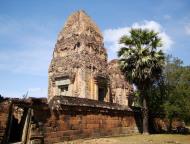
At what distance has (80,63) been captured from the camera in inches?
936

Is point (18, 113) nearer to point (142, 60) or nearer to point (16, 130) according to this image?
point (16, 130)

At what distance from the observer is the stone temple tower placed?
933 inches

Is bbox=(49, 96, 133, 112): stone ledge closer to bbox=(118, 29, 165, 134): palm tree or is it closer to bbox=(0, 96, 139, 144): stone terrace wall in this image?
bbox=(0, 96, 139, 144): stone terrace wall

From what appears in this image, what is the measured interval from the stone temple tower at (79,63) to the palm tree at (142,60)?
3.63 metres

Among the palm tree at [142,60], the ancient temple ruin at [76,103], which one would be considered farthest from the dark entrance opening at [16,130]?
the palm tree at [142,60]

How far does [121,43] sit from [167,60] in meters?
4.66

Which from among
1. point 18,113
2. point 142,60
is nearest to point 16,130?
point 18,113

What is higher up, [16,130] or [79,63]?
[79,63]

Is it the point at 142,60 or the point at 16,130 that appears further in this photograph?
the point at 142,60

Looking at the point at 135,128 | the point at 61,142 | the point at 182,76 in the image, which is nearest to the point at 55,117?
the point at 61,142

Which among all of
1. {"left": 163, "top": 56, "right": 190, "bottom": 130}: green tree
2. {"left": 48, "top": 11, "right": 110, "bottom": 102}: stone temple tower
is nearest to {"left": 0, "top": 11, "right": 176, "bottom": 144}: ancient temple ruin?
{"left": 48, "top": 11, "right": 110, "bottom": 102}: stone temple tower

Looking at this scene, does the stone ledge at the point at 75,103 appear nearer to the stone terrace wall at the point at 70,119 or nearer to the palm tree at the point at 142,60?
the stone terrace wall at the point at 70,119

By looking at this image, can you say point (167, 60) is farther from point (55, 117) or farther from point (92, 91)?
point (55, 117)

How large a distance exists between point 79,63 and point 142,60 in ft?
19.6
